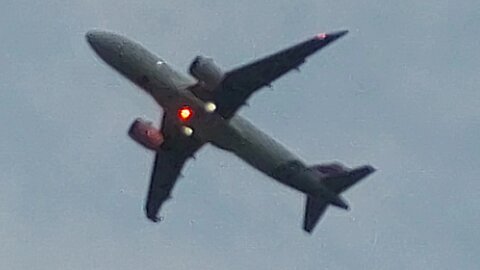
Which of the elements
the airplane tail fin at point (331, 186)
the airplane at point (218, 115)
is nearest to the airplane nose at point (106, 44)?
the airplane at point (218, 115)

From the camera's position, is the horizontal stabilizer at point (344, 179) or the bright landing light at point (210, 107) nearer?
the bright landing light at point (210, 107)

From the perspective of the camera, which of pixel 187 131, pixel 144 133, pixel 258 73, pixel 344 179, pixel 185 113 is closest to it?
pixel 258 73

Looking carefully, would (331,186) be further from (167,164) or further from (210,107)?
(167,164)

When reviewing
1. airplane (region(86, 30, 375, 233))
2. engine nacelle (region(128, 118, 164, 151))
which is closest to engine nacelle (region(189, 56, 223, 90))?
airplane (region(86, 30, 375, 233))

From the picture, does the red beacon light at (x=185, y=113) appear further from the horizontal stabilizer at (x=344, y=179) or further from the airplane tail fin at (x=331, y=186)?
the horizontal stabilizer at (x=344, y=179)

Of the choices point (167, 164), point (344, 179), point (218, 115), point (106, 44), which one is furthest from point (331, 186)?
point (106, 44)

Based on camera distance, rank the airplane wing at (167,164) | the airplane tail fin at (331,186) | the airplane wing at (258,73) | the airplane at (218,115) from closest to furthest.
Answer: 1. the airplane wing at (258,73)
2. the airplane at (218,115)
3. the airplane tail fin at (331,186)
4. the airplane wing at (167,164)

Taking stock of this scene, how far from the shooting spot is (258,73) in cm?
11856

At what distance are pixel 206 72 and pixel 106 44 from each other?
34.0ft

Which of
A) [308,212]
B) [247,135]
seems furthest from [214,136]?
[308,212]

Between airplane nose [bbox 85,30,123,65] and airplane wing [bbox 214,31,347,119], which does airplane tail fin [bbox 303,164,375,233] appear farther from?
airplane nose [bbox 85,30,123,65]

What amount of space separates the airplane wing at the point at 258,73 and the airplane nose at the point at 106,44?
9.95m

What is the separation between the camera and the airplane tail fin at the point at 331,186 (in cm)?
12350

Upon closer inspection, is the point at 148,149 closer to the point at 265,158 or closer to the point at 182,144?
the point at 182,144
